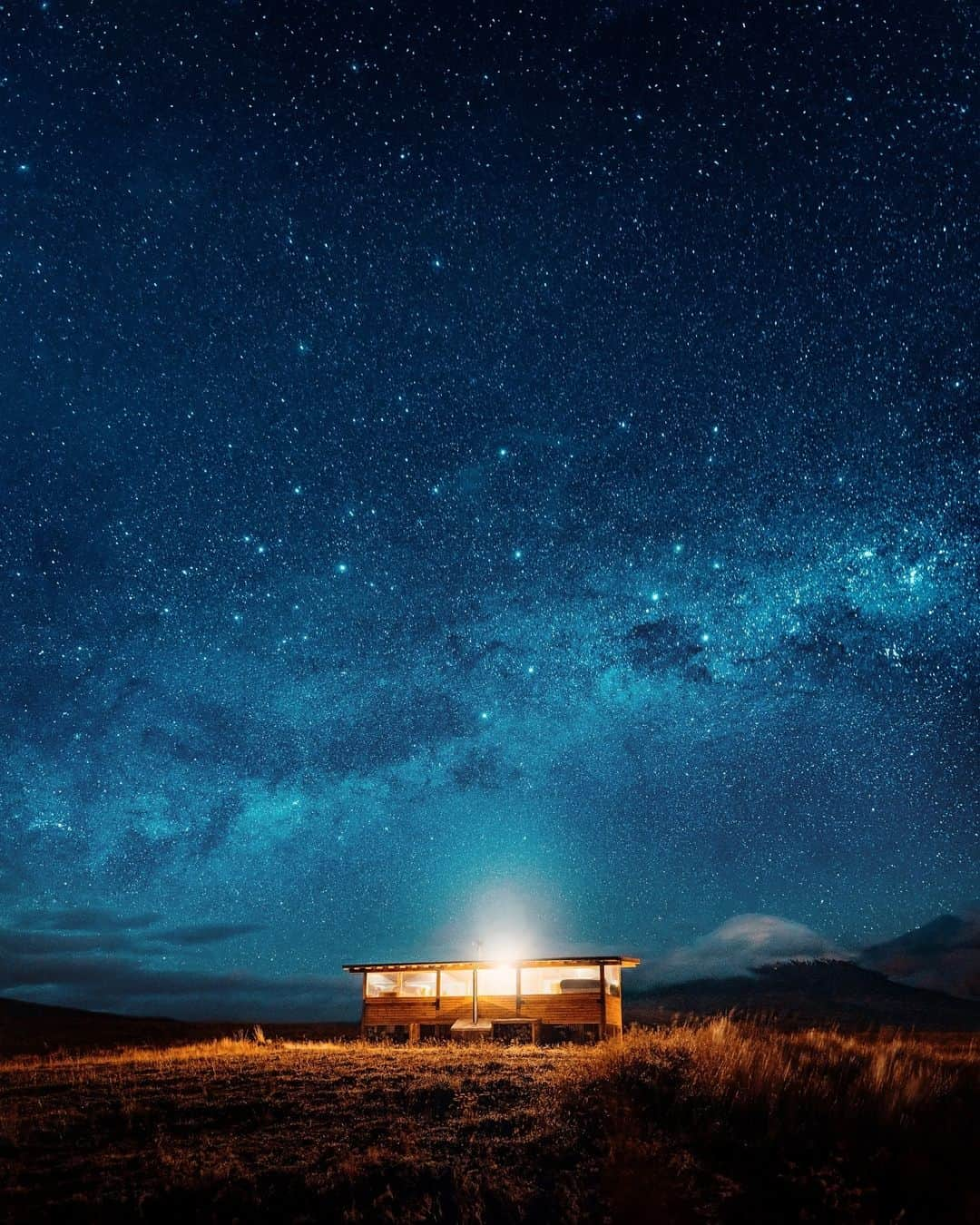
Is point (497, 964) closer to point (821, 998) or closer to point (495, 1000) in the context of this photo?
point (495, 1000)

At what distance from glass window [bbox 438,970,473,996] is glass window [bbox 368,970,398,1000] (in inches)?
72.5

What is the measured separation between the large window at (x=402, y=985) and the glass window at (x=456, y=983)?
17.9 inches

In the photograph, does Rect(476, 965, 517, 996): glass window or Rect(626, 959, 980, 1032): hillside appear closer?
Rect(476, 965, 517, 996): glass window

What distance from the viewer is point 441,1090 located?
473 inches

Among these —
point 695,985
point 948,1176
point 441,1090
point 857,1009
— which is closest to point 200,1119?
point 441,1090

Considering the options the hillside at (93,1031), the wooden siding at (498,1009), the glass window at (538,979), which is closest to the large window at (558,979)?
the glass window at (538,979)

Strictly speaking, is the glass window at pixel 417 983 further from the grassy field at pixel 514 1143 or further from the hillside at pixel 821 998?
the hillside at pixel 821 998

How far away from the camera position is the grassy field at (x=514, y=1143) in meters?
7.71

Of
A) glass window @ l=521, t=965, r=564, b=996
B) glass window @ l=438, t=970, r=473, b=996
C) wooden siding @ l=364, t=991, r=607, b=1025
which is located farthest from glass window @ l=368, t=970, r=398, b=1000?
glass window @ l=521, t=965, r=564, b=996

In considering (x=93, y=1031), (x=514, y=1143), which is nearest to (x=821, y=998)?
(x=93, y=1031)

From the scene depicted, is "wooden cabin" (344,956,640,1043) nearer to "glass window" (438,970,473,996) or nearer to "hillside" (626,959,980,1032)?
"glass window" (438,970,473,996)

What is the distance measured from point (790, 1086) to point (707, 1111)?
1644mm

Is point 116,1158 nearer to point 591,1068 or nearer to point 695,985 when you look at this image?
point 591,1068

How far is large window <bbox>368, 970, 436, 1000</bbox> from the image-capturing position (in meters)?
31.5
